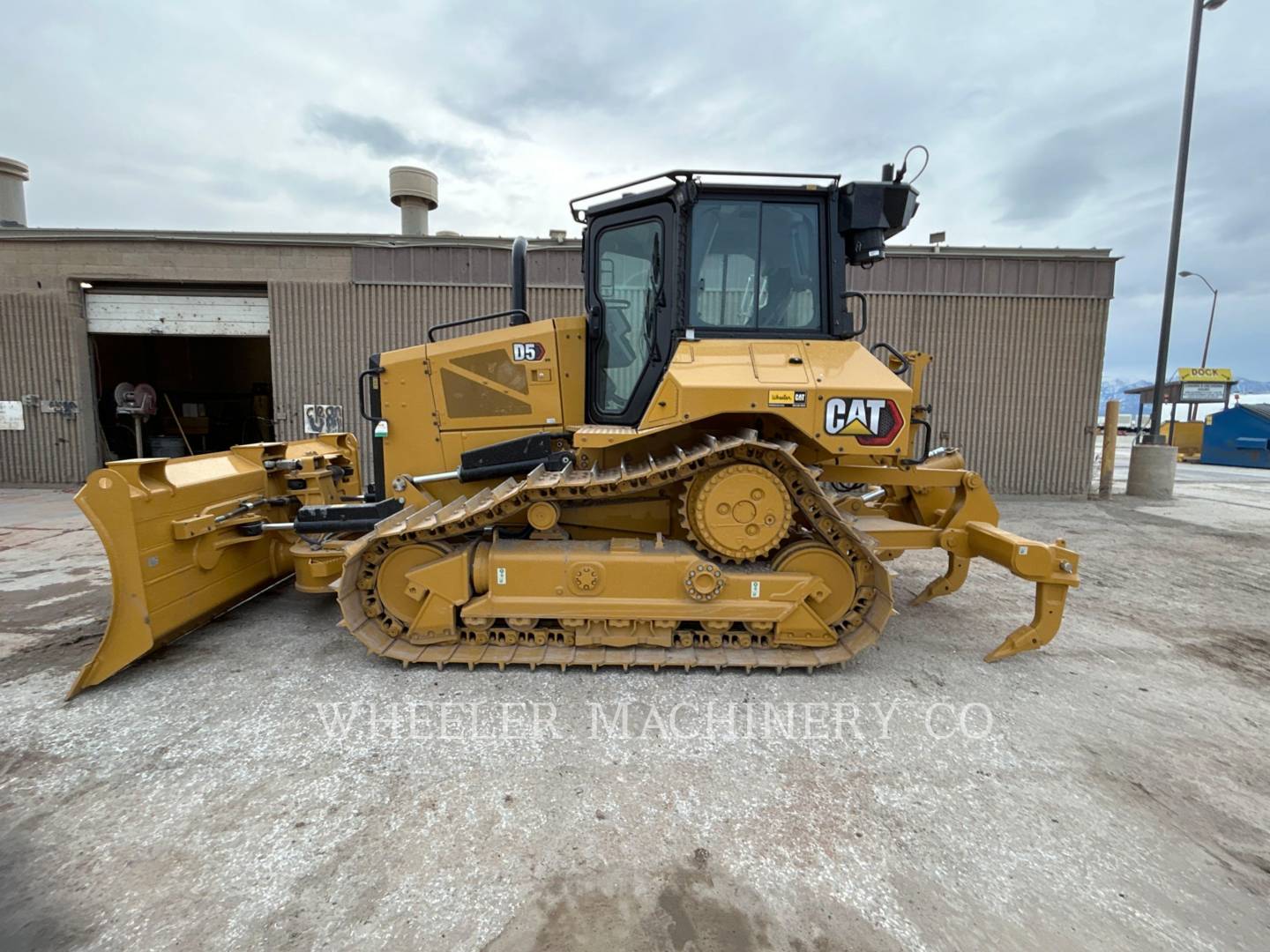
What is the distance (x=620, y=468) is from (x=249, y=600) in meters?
3.54

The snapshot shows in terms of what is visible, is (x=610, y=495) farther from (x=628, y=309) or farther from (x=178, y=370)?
(x=178, y=370)

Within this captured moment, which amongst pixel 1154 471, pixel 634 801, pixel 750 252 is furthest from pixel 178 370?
pixel 1154 471

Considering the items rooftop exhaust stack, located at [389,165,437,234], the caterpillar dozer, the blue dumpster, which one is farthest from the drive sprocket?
the blue dumpster

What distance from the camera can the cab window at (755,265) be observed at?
3.88 metres

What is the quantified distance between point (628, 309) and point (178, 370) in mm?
17350

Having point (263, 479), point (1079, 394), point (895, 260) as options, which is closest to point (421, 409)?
point (263, 479)

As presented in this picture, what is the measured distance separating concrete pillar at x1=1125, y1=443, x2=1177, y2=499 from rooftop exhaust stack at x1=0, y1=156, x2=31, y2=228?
22.9m

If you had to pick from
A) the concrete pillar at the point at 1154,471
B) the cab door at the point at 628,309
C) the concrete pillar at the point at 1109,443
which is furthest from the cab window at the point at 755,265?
the concrete pillar at the point at 1154,471

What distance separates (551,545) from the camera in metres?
3.87

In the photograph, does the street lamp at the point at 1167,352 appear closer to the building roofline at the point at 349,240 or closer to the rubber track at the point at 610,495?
the building roofline at the point at 349,240

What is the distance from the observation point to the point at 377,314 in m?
10.8

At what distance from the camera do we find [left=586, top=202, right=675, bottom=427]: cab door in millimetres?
3930

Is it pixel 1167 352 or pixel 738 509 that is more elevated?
pixel 1167 352

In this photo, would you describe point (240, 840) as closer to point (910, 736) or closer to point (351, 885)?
point (351, 885)
